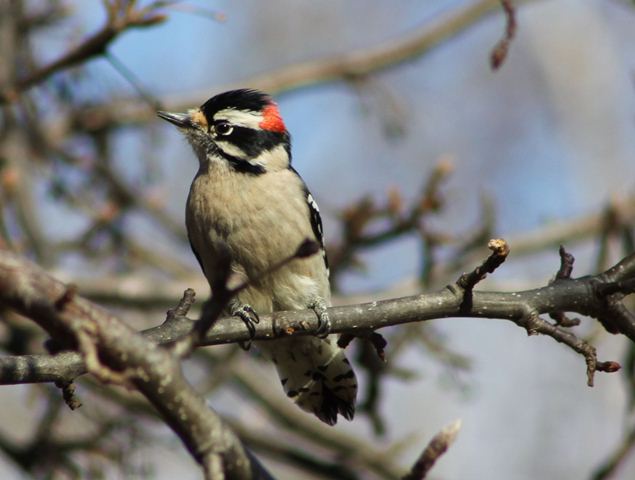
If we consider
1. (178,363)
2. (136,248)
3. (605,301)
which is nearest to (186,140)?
(136,248)

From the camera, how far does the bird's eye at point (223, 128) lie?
244 inches

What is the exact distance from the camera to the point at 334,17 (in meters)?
17.3

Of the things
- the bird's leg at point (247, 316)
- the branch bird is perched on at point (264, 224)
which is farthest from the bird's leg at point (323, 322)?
the branch bird is perched on at point (264, 224)

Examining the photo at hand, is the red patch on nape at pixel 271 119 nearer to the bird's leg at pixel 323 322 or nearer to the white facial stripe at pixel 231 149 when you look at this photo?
the white facial stripe at pixel 231 149

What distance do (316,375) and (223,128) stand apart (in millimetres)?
1831

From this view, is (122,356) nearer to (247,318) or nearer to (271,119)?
(247,318)

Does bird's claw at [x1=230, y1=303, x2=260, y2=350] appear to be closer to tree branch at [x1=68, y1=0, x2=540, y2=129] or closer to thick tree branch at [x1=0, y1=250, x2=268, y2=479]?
thick tree branch at [x1=0, y1=250, x2=268, y2=479]

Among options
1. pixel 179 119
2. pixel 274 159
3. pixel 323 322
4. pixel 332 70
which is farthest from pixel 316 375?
pixel 332 70

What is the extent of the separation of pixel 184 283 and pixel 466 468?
935 cm

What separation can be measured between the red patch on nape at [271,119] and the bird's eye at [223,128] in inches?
9.8

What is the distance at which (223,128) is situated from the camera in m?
6.19

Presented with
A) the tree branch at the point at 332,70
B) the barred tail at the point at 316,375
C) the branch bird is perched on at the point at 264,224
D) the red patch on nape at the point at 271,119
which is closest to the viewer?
the branch bird is perched on at the point at 264,224

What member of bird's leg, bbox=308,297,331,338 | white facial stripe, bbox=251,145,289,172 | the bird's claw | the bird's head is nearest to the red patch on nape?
the bird's head

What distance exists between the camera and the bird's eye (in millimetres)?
6188
